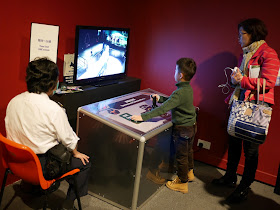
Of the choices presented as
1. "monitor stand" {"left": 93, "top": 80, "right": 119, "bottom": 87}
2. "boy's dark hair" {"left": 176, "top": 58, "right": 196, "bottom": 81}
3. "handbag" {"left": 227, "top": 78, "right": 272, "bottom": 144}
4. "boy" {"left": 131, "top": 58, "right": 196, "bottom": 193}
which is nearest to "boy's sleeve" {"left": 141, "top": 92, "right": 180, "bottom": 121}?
"boy" {"left": 131, "top": 58, "right": 196, "bottom": 193}

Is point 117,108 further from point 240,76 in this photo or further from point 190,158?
point 240,76

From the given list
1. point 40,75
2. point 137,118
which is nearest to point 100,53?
point 137,118

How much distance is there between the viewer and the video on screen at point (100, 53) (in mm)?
2688

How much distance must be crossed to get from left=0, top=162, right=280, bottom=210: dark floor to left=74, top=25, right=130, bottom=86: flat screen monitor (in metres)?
1.02

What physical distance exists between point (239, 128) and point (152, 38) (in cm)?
152

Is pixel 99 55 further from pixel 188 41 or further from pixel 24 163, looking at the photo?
pixel 24 163

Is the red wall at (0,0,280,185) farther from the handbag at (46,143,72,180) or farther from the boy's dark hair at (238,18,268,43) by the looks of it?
the handbag at (46,143,72,180)

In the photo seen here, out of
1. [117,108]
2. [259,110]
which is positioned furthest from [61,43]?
[259,110]

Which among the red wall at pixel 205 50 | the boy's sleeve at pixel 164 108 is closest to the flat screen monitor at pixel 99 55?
the red wall at pixel 205 50

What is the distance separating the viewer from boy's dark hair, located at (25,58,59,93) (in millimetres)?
1870

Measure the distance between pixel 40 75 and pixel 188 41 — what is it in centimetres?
189

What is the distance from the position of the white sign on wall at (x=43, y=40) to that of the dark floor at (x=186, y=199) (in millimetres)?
1132

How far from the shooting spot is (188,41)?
3305mm

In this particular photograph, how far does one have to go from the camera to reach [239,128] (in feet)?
8.26
